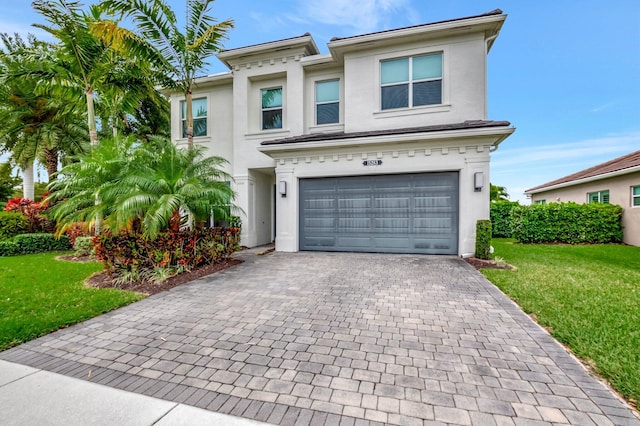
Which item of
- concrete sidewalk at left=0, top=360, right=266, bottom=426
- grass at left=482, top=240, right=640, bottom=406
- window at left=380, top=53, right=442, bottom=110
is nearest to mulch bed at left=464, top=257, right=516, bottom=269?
grass at left=482, top=240, right=640, bottom=406

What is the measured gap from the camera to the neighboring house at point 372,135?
886 cm

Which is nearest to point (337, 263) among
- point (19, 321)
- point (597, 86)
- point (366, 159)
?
point (366, 159)

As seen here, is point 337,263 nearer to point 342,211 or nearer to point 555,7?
point 342,211

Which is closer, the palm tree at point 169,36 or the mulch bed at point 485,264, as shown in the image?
the mulch bed at point 485,264

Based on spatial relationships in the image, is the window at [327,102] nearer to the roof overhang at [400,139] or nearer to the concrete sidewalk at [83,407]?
the roof overhang at [400,139]

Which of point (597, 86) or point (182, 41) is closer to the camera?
point (182, 41)

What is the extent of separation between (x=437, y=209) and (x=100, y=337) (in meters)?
8.77

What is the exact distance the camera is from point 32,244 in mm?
11008

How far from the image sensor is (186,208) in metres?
6.89

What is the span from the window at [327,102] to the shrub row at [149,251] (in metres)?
6.92

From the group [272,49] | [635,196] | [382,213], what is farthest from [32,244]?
[635,196]

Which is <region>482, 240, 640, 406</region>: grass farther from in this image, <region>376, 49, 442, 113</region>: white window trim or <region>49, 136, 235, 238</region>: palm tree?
<region>49, 136, 235, 238</region>: palm tree

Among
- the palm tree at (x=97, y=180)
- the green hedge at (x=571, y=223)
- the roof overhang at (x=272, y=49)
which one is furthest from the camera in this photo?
the green hedge at (x=571, y=223)

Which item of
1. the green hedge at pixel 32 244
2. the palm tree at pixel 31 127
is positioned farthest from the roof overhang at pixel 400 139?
the palm tree at pixel 31 127
